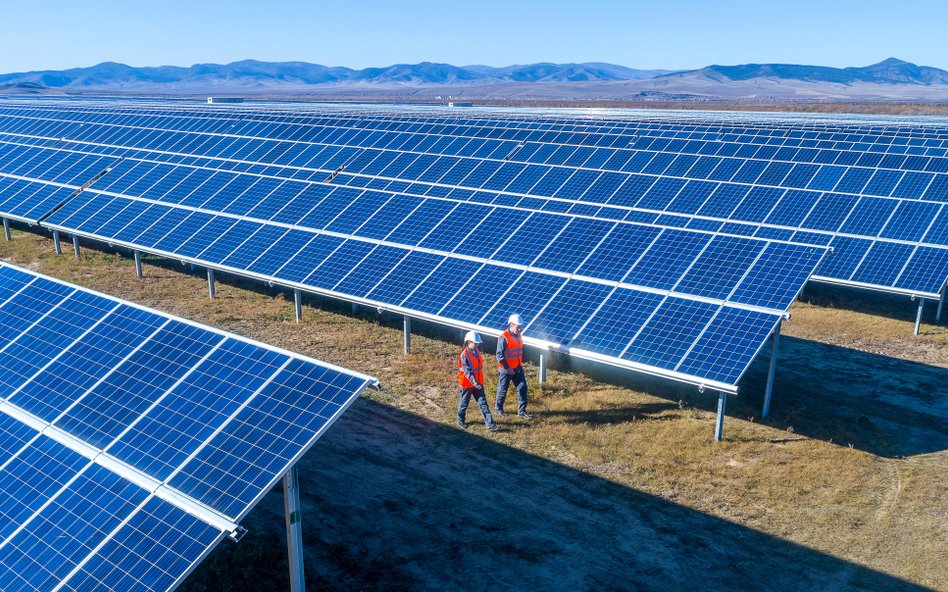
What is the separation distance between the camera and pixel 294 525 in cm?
850

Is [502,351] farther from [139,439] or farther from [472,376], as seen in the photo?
[139,439]

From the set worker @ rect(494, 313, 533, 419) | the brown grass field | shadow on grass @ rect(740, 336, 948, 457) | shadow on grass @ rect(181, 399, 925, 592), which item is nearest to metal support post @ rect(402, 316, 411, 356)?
the brown grass field

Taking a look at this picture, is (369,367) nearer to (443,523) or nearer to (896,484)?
(443,523)

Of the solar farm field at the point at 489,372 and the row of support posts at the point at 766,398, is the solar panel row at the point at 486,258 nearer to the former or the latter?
the solar farm field at the point at 489,372

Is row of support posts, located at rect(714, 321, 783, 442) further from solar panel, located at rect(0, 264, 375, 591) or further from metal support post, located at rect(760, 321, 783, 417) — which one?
Answer: solar panel, located at rect(0, 264, 375, 591)

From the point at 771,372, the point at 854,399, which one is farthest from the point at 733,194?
the point at 771,372

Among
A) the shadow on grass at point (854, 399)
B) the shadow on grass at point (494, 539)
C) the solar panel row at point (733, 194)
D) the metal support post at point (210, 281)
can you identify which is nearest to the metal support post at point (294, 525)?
the shadow on grass at point (494, 539)

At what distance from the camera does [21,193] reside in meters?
29.4

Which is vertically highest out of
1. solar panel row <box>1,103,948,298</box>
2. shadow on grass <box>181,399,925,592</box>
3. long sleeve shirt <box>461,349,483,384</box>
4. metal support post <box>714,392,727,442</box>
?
solar panel row <box>1,103,948,298</box>

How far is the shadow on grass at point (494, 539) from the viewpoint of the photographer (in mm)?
10148

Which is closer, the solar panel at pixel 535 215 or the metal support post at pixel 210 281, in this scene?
the solar panel at pixel 535 215

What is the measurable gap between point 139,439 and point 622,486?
25.7ft

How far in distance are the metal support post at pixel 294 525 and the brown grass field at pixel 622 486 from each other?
131 centimetres

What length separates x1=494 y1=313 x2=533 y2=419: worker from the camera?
14312 mm
